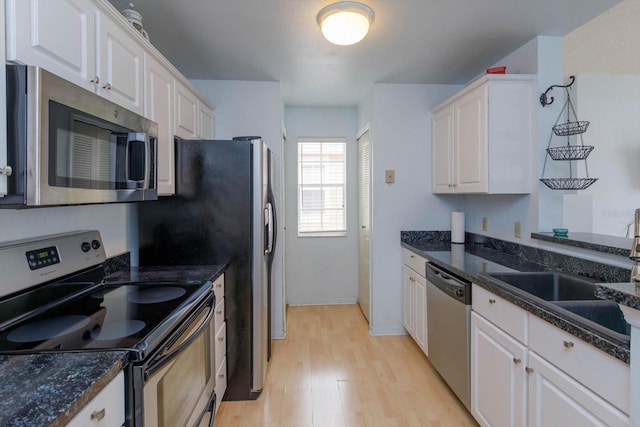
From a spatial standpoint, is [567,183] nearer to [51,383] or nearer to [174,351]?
[174,351]

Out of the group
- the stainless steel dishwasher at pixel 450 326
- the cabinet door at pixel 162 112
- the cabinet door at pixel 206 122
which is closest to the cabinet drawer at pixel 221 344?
the cabinet door at pixel 162 112

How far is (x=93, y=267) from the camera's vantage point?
168cm

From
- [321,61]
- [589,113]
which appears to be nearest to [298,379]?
[321,61]

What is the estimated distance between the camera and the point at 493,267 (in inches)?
82.0

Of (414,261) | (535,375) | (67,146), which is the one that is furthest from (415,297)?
(67,146)

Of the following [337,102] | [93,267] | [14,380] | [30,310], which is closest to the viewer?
[14,380]

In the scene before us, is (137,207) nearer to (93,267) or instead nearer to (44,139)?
(93,267)

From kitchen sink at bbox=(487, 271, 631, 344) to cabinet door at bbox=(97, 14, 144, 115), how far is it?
209 centimetres

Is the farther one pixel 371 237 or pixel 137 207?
pixel 371 237

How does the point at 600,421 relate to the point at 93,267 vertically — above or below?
below

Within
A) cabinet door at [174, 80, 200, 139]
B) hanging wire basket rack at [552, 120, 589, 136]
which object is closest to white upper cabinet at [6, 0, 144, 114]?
cabinet door at [174, 80, 200, 139]

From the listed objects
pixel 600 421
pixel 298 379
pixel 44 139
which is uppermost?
pixel 44 139

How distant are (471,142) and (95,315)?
2.57 m

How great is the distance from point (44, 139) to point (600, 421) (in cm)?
199
